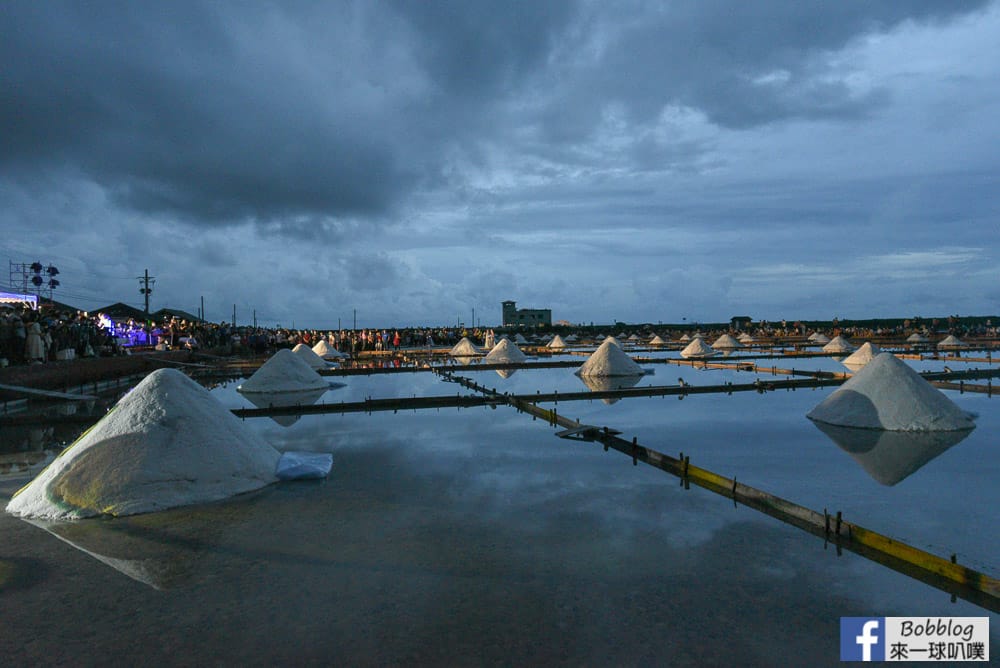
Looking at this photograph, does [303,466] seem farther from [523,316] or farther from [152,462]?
[523,316]

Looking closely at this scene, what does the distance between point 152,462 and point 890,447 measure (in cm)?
944

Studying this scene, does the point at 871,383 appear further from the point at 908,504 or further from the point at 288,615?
the point at 288,615

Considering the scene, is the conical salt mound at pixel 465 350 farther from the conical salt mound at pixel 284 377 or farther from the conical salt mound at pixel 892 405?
the conical salt mound at pixel 892 405

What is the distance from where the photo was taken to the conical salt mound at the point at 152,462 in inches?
231

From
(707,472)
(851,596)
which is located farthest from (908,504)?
(851,596)

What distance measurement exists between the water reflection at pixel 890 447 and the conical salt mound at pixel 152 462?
7260mm

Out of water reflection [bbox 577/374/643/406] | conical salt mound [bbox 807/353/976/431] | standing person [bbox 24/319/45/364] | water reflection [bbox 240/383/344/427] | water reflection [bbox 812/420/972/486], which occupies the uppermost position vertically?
standing person [bbox 24/319/45/364]

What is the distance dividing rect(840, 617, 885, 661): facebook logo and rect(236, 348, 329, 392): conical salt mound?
596 inches

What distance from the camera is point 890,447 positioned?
8562 millimetres

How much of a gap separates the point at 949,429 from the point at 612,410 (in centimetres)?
572

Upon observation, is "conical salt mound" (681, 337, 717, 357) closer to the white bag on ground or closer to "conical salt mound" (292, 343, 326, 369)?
"conical salt mound" (292, 343, 326, 369)

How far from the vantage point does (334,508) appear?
5.84 metres

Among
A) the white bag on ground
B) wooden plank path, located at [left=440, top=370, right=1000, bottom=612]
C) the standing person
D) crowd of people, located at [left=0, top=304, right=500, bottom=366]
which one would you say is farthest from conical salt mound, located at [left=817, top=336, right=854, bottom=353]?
the standing person

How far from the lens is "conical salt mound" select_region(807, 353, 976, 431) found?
32.1 feet
